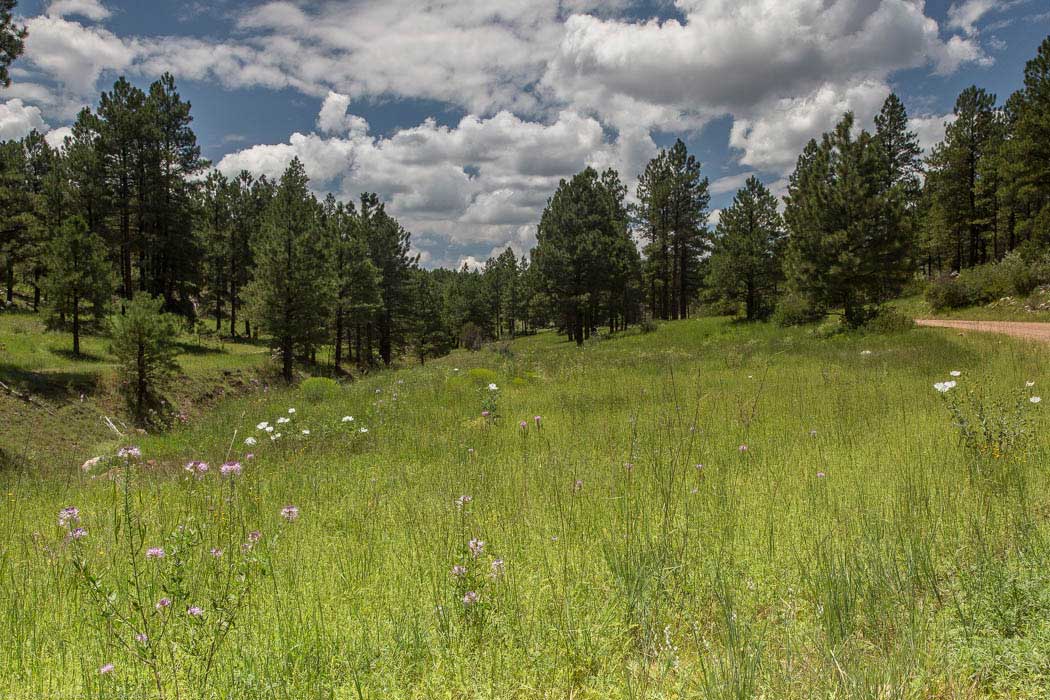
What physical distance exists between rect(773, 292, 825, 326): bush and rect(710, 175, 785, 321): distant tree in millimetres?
3969

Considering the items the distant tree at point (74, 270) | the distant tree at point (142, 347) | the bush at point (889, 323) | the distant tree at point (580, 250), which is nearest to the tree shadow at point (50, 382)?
the distant tree at point (142, 347)

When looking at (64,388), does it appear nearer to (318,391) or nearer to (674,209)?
(318,391)

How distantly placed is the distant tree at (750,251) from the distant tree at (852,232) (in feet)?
27.2

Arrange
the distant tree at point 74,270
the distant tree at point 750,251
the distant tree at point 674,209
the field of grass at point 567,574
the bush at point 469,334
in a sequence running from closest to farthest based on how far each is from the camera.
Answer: the field of grass at point 567,574 → the distant tree at point 74,270 → the distant tree at point 750,251 → the distant tree at point 674,209 → the bush at point 469,334

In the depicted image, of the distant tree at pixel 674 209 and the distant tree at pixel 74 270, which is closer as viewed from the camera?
the distant tree at pixel 74 270

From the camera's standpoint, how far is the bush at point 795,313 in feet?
81.0

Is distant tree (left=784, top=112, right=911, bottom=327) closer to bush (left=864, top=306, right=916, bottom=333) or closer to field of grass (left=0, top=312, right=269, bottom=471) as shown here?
bush (left=864, top=306, right=916, bottom=333)

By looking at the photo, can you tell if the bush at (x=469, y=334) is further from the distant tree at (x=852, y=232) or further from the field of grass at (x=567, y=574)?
the field of grass at (x=567, y=574)

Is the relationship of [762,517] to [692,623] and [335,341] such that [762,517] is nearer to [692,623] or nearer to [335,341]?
[692,623]

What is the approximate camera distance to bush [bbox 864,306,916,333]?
18.1m

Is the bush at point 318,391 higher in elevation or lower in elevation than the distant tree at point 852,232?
lower

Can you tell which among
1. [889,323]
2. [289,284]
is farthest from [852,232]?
[289,284]

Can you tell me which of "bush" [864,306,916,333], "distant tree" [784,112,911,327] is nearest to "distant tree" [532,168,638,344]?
"distant tree" [784,112,911,327]

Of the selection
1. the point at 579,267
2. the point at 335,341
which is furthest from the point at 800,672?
the point at 335,341
